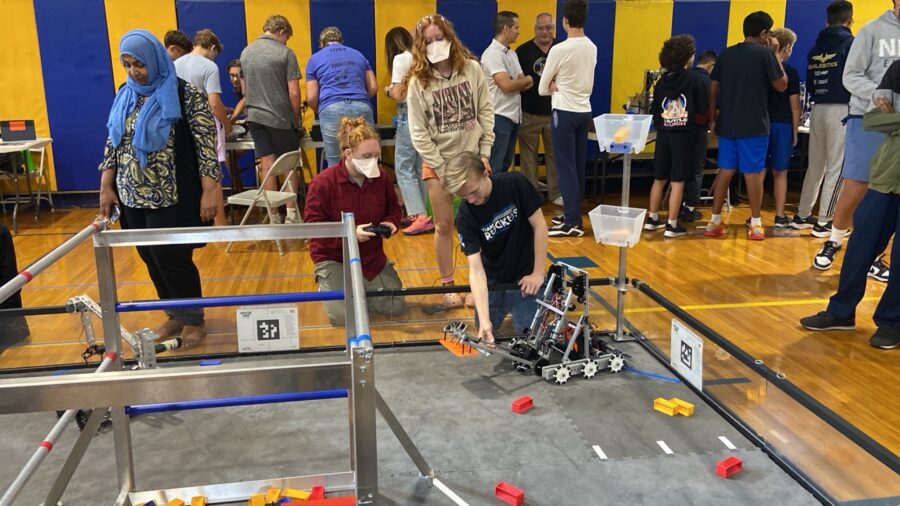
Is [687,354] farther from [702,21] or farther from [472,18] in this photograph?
[702,21]

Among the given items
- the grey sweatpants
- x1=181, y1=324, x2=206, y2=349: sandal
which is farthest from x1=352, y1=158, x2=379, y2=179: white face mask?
the grey sweatpants

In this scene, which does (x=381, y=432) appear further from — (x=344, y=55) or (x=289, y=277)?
(x=344, y=55)

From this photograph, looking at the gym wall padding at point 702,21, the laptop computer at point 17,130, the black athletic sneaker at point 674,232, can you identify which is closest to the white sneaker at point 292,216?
the laptop computer at point 17,130

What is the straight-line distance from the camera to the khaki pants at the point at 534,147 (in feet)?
21.2

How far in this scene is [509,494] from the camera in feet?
7.32

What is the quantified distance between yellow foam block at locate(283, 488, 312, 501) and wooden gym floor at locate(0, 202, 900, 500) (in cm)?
90

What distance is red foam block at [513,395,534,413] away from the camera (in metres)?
2.78

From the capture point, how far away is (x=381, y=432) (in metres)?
2.65

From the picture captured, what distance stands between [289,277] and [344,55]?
1727 mm

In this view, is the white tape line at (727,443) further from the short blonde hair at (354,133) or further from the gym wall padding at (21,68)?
the gym wall padding at (21,68)

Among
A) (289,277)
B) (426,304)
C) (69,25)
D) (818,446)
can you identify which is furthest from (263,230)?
(69,25)

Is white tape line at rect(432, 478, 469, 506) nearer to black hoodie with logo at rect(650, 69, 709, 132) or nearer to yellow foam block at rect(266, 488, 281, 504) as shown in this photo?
yellow foam block at rect(266, 488, 281, 504)

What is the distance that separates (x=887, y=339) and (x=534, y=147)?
12.1ft

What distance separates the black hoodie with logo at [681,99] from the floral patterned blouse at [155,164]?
3.53 m
